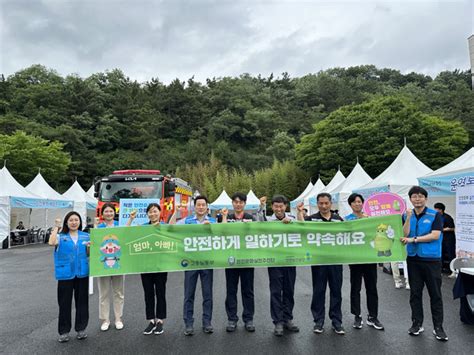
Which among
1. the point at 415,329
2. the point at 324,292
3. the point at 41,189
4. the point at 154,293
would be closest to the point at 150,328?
the point at 154,293

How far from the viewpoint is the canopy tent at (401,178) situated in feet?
37.0

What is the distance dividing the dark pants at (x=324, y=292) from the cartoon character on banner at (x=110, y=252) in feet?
8.72

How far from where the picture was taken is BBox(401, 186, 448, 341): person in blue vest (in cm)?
437

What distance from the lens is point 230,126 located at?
2203 inches

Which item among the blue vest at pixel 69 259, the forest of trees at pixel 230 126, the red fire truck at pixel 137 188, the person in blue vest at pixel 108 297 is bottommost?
the person in blue vest at pixel 108 297

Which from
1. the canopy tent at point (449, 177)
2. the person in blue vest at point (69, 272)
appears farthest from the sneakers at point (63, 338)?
the canopy tent at point (449, 177)

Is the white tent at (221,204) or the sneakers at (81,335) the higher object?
the white tent at (221,204)

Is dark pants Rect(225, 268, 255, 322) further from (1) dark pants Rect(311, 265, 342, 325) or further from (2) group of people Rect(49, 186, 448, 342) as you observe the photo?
(1) dark pants Rect(311, 265, 342, 325)

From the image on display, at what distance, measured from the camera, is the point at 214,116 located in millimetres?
58250

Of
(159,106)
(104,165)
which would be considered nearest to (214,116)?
(159,106)

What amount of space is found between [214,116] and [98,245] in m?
54.6

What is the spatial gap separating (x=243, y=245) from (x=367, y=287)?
175cm

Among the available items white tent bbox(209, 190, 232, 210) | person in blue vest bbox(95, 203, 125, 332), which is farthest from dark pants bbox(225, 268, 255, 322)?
white tent bbox(209, 190, 232, 210)

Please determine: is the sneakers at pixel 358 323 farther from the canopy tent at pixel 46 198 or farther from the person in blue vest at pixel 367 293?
the canopy tent at pixel 46 198
